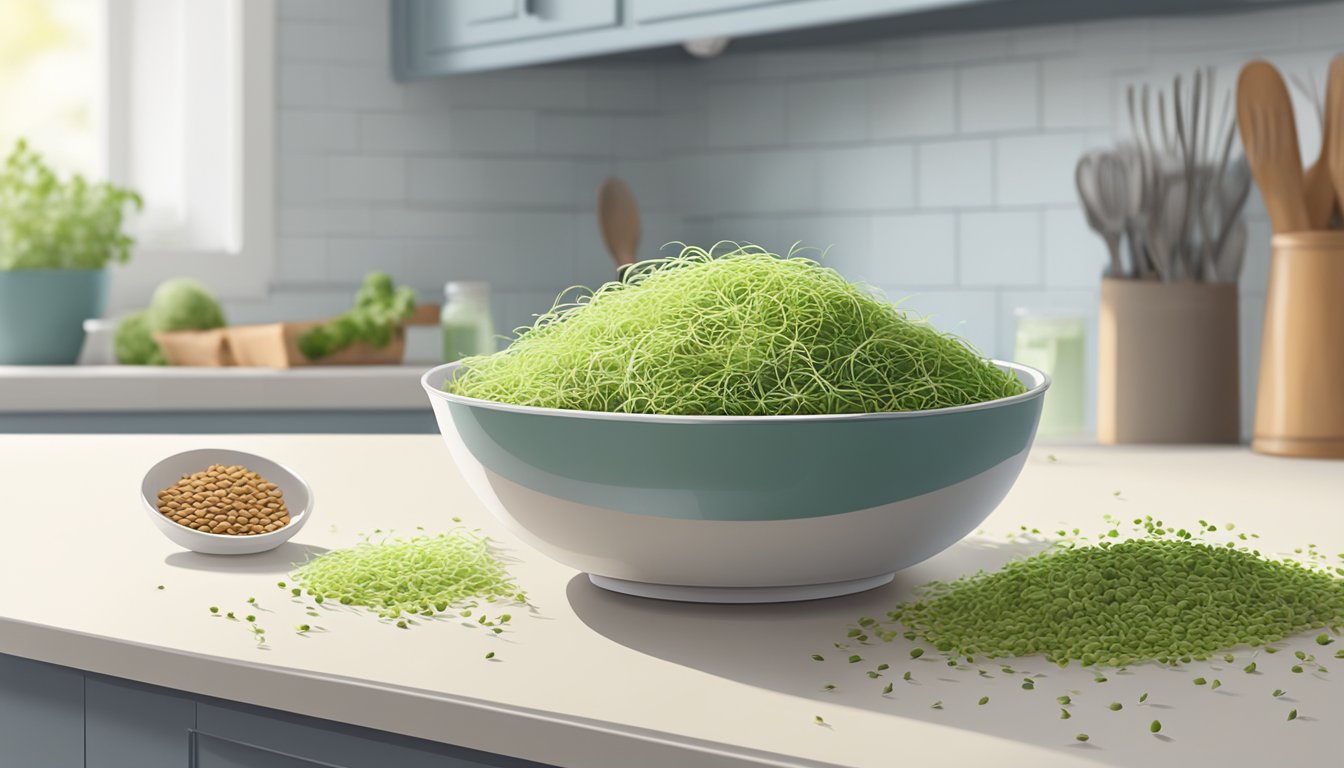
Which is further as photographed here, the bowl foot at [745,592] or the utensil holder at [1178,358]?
the utensil holder at [1178,358]

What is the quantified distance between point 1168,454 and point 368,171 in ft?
6.29

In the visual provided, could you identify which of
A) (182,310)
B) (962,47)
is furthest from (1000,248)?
(182,310)

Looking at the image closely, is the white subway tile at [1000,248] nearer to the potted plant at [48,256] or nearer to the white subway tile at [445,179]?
the white subway tile at [445,179]

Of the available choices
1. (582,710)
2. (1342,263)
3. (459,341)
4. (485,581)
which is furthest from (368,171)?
(582,710)

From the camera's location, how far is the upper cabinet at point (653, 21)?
200 cm

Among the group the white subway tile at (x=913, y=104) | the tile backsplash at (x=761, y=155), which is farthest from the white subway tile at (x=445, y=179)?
the white subway tile at (x=913, y=104)

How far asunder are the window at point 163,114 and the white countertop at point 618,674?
1871 millimetres

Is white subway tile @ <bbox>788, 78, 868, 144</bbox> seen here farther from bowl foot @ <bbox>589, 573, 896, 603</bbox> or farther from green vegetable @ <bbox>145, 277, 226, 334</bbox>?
bowl foot @ <bbox>589, 573, 896, 603</bbox>

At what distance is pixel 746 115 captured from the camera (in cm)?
280

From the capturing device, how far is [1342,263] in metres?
1.48

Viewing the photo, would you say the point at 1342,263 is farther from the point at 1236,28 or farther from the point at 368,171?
the point at 368,171

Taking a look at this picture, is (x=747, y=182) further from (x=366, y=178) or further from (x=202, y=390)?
(x=202, y=390)

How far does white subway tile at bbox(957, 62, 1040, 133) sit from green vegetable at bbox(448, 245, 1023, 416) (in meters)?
1.60

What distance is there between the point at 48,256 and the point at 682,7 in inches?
52.2
